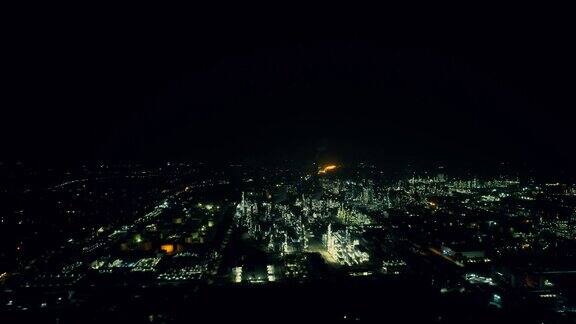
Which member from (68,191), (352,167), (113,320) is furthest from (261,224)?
(352,167)

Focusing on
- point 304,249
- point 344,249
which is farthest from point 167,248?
point 344,249

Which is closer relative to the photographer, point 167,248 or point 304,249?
point 304,249

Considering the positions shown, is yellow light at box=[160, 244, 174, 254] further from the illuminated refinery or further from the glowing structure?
the glowing structure

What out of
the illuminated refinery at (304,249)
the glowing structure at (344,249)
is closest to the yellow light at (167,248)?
the illuminated refinery at (304,249)

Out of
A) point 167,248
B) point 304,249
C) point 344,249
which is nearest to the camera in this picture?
point 344,249

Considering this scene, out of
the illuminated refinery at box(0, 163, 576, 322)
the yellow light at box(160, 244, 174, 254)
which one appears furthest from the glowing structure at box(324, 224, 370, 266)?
the yellow light at box(160, 244, 174, 254)

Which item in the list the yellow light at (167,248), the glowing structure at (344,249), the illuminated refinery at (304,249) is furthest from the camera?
the yellow light at (167,248)

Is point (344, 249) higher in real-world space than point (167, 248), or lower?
higher

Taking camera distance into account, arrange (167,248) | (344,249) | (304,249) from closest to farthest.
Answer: (344,249)
(304,249)
(167,248)

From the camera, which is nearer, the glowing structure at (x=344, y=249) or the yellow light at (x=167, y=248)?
the glowing structure at (x=344, y=249)

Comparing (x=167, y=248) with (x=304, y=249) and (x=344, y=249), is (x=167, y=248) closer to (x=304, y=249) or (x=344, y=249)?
(x=304, y=249)

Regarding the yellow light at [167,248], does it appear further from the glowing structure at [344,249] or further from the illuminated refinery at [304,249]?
the glowing structure at [344,249]
